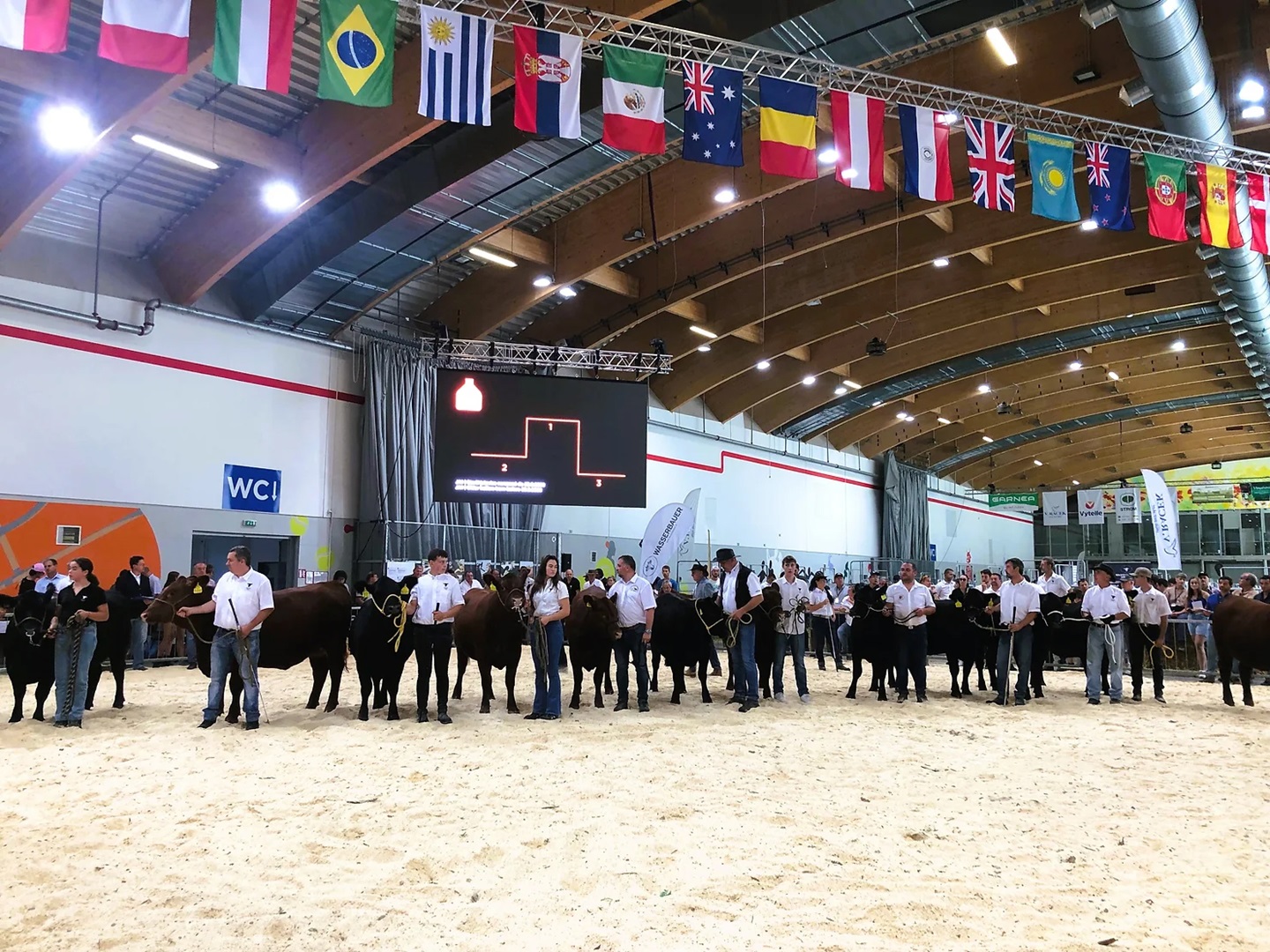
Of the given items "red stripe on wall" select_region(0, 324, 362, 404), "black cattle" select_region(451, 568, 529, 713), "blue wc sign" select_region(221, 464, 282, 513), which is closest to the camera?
"black cattle" select_region(451, 568, 529, 713)

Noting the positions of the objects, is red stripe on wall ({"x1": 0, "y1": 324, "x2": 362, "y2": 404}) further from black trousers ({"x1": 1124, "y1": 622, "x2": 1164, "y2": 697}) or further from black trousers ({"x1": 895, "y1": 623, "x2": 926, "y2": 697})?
black trousers ({"x1": 1124, "y1": 622, "x2": 1164, "y2": 697})

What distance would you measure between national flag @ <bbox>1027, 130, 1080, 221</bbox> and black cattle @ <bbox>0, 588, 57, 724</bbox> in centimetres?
1150

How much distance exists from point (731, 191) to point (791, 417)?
13056 mm

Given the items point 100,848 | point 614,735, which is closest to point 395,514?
point 614,735

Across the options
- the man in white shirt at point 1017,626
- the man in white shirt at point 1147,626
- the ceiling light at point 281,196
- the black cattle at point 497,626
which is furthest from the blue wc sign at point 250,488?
the man in white shirt at point 1147,626

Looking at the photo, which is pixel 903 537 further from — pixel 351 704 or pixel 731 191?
pixel 351 704

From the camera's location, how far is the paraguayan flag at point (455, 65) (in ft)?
27.0

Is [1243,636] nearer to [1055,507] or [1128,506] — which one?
[1055,507]

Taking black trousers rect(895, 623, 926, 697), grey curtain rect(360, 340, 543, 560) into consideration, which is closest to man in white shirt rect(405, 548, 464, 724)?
black trousers rect(895, 623, 926, 697)

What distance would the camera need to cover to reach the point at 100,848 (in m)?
4.77

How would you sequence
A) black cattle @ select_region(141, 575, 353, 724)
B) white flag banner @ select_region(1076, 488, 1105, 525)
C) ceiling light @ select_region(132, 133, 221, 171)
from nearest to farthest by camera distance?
black cattle @ select_region(141, 575, 353, 724)
ceiling light @ select_region(132, 133, 221, 171)
white flag banner @ select_region(1076, 488, 1105, 525)

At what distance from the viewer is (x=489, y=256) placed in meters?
16.4

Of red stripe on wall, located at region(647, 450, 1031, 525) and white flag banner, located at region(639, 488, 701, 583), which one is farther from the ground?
red stripe on wall, located at region(647, 450, 1031, 525)

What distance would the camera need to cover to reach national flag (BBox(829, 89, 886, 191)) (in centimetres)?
993
